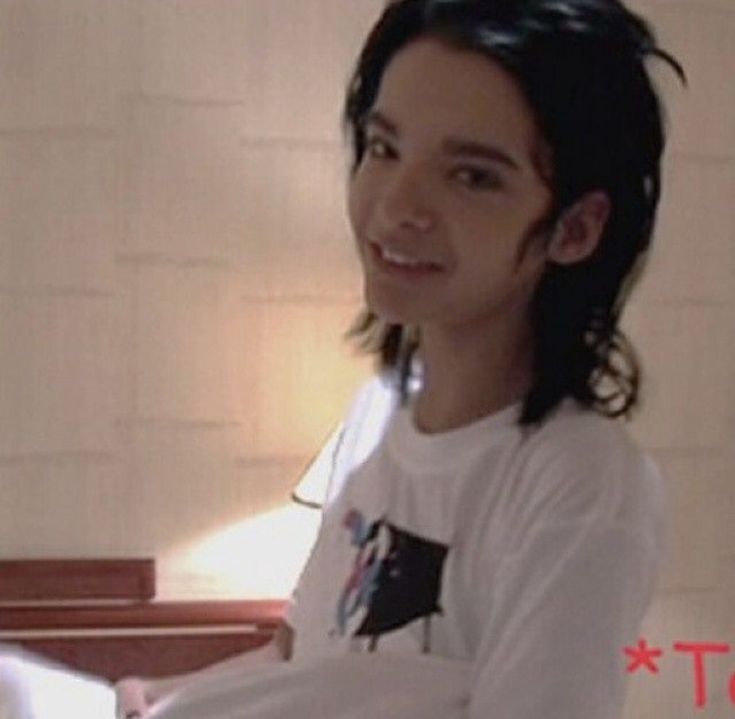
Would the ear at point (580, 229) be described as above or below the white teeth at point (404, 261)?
above

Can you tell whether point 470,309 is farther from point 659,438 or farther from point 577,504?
point 659,438

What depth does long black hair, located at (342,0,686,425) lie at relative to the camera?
847 mm

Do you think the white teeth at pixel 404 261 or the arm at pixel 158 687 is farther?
the arm at pixel 158 687

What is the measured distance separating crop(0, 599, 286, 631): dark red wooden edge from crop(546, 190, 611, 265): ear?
0.97 meters

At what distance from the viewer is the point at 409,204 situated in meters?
0.85

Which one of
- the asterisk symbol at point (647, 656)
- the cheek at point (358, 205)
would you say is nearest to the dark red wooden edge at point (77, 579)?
the asterisk symbol at point (647, 656)

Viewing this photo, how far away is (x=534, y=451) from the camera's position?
2.80ft

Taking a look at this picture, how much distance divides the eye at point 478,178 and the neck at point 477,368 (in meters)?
0.08

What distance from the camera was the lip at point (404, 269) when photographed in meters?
0.86

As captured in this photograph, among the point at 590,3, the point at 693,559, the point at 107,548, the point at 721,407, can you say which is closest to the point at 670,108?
the point at 721,407

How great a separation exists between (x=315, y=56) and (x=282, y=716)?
1.16 meters

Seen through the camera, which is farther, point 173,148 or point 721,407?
point 721,407

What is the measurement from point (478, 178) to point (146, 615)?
1033 mm

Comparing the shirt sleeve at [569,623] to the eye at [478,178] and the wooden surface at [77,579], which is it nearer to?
the eye at [478,178]
